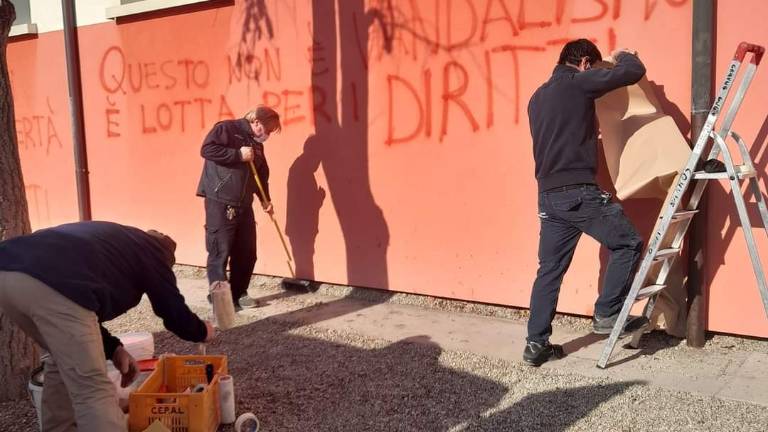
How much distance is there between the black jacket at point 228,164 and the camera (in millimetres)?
5535

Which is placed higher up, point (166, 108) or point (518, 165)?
point (166, 108)

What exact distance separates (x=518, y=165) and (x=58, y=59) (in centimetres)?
555

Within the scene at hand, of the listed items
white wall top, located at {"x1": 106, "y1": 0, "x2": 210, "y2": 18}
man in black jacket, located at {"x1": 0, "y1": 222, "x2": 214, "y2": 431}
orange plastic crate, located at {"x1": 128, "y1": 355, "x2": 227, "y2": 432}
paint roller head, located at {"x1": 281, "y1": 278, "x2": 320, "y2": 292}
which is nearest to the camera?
man in black jacket, located at {"x1": 0, "y1": 222, "x2": 214, "y2": 431}

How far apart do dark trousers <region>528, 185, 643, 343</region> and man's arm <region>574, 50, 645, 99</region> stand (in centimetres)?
56

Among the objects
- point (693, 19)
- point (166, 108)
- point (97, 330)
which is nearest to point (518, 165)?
point (693, 19)

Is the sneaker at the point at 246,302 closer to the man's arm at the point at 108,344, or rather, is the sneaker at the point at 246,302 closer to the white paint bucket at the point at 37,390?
the white paint bucket at the point at 37,390

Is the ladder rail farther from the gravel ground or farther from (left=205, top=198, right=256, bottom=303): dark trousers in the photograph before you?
(left=205, top=198, right=256, bottom=303): dark trousers

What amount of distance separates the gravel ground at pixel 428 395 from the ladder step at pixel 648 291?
1.59 ft

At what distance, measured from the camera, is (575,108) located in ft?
13.3

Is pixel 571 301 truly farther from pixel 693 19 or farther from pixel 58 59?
pixel 58 59

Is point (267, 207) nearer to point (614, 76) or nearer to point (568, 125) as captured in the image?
point (568, 125)

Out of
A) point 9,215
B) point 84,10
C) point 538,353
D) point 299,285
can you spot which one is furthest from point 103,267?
point 84,10

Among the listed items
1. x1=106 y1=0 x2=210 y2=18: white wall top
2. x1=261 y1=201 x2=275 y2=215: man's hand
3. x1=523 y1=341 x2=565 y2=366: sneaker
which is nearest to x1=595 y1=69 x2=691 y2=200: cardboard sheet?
x1=523 y1=341 x2=565 y2=366: sneaker

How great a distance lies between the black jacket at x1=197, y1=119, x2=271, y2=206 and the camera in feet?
18.2
